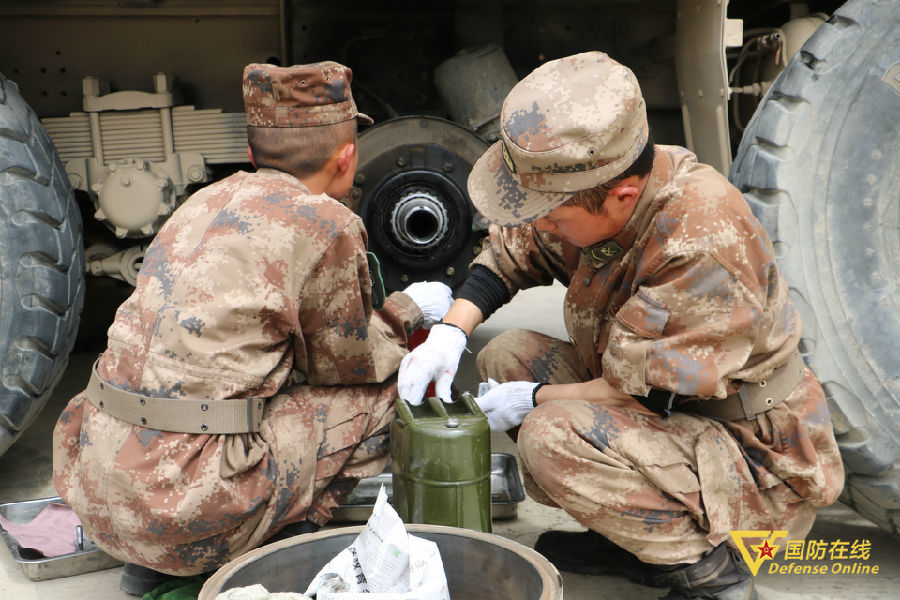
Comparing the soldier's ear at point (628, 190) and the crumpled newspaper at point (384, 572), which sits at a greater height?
the soldier's ear at point (628, 190)

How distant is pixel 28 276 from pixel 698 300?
170 centimetres

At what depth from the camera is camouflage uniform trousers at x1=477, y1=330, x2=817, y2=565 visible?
1.77 metres

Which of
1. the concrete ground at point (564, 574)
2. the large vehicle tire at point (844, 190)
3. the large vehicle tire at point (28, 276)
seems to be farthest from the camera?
the large vehicle tire at point (28, 276)

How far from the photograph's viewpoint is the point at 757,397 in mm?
1840

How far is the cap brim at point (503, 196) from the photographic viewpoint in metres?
1.74

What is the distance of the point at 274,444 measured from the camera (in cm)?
183

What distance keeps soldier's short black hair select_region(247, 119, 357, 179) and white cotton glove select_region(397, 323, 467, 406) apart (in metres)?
0.48

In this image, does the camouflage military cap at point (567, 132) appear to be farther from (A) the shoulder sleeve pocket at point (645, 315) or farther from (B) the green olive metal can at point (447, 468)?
(B) the green olive metal can at point (447, 468)

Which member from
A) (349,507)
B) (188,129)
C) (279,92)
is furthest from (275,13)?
(349,507)

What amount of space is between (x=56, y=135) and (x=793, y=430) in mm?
2386

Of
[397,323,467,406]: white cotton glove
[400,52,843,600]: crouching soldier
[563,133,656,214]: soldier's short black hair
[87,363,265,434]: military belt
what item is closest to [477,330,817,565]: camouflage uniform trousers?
[400,52,843,600]: crouching soldier

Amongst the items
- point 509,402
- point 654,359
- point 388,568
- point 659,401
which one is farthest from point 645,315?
point 388,568

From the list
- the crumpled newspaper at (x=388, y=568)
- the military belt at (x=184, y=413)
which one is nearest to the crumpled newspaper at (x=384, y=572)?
the crumpled newspaper at (x=388, y=568)

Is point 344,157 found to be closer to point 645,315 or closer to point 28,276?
point 645,315
